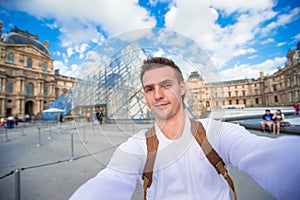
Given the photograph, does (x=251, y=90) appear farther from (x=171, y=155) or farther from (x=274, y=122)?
(x=171, y=155)

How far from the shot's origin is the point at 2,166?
3027mm

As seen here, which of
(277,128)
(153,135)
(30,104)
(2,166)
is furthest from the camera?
(30,104)

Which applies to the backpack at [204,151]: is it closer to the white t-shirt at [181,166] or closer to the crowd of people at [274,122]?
the white t-shirt at [181,166]

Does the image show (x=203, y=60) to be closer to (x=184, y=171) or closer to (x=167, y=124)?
(x=167, y=124)

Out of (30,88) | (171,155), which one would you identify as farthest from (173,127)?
(30,88)

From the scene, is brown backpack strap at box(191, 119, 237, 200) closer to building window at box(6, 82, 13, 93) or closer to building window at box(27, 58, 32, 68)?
building window at box(6, 82, 13, 93)

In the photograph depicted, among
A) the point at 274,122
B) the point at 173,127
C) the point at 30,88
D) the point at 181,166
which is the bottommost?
the point at 274,122

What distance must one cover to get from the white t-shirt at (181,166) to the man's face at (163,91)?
166mm

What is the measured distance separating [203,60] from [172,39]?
25 cm

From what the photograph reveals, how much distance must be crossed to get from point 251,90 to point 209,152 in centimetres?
343

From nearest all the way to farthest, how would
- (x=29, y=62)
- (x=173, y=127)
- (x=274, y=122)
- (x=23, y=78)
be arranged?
(x=173, y=127), (x=274, y=122), (x=23, y=78), (x=29, y=62)

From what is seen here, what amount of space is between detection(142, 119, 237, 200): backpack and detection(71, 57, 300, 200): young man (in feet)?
0.08

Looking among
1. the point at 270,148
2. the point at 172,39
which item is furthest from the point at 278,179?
the point at 172,39

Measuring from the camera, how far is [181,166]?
731 millimetres
